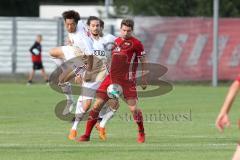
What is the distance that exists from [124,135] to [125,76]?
1.36 metres

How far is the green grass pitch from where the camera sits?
512 inches

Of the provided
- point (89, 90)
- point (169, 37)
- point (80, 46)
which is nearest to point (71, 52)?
point (80, 46)

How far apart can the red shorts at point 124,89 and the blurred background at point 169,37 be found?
21.8 m

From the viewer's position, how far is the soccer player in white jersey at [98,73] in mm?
15430

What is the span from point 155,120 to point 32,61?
18495mm

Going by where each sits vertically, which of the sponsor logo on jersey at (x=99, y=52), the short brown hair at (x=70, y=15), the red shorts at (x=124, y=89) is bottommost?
the red shorts at (x=124, y=89)

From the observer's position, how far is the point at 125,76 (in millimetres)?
15352

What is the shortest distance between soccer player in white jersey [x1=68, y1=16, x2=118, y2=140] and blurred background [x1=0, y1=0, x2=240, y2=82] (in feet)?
69.5

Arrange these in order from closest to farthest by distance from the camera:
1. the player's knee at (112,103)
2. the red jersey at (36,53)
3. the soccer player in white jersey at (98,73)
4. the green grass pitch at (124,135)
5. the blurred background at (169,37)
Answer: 1. the green grass pitch at (124,135)
2. the soccer player in white jersey at (98,73)
3. the player's knee at (112,103)
4. the red jersey at (36,53)
5. the blurred background at (169,37)

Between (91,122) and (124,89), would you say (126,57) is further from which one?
(91,122)

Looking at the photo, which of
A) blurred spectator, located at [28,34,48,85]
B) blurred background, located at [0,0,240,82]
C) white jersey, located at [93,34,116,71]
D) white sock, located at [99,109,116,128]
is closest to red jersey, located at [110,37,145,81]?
white jersey, located at [93,34,116,71]

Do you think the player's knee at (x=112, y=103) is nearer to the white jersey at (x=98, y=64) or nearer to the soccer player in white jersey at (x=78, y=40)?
the white jersey at (x=98, y=64)

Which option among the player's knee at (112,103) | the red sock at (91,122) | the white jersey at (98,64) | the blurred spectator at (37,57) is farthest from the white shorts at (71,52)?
the blurred spectator at (37,57)

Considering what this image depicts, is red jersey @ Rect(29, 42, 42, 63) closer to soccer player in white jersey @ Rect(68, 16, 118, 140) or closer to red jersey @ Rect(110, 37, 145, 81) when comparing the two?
soccer player in white jersey @ Rect(68, 16, 118, 140)
